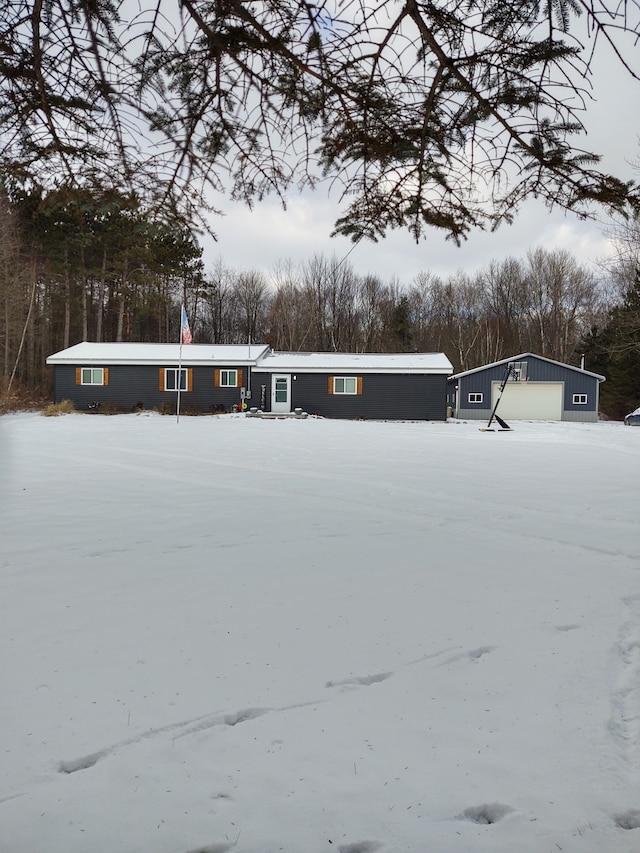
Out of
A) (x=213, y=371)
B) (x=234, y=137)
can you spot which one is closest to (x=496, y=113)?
(x=234, y=137)

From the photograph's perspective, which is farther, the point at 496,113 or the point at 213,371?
the point at 213,371

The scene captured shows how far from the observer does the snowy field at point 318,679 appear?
176 cm

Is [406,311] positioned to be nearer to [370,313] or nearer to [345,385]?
[370,313]

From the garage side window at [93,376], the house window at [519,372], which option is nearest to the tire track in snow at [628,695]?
the house window at [519,372]

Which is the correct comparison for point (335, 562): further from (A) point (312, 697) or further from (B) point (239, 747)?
(B) point (239, 747)

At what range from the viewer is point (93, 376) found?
25.0m

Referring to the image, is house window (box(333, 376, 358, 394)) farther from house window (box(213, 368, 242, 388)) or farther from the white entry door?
house window (box(213, 368, 242, 388))

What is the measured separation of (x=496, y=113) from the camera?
3182mm

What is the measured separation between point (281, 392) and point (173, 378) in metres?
5.37

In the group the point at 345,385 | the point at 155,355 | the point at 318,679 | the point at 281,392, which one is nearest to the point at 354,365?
the point at 345,385

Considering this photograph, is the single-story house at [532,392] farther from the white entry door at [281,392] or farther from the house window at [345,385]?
the white entry door at [281,392]

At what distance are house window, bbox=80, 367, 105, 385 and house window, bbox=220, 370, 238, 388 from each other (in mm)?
5824

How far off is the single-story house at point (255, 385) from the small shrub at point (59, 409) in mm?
978

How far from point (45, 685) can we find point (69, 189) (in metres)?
3.24
